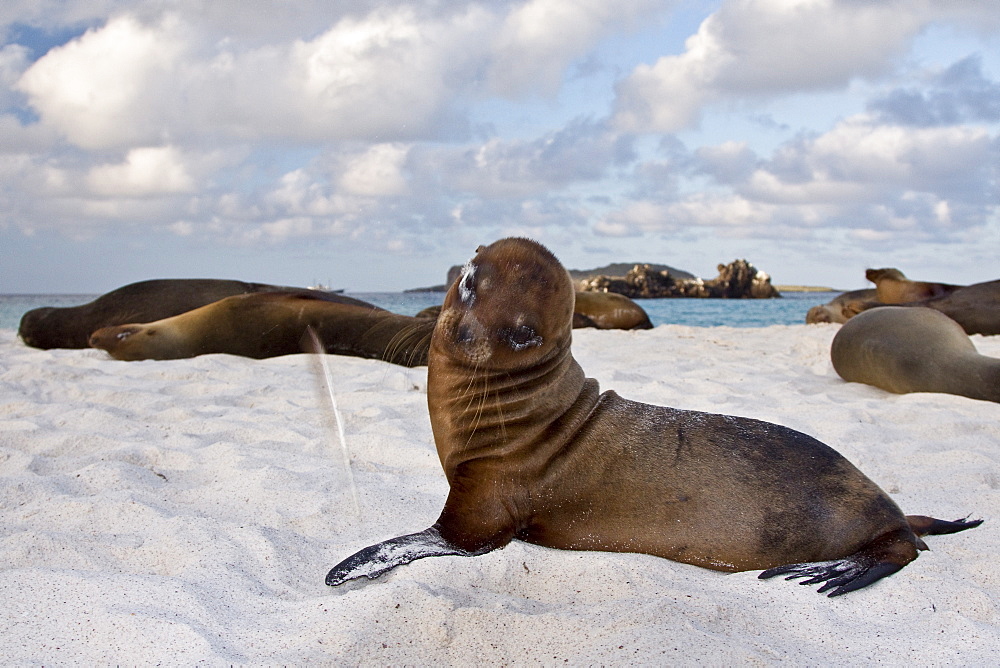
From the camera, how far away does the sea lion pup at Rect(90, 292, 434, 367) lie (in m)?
7.98

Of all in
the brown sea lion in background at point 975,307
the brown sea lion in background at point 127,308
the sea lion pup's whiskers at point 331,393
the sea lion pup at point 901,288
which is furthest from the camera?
the sea lion pup at point 901,288

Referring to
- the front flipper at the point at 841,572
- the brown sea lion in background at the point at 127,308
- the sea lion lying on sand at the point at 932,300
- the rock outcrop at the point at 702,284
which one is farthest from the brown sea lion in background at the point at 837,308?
the rock outcrop at the point at 702,284

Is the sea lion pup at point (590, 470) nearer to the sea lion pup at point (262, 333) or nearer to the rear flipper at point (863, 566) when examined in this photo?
the rear flipper at point (863, 566)

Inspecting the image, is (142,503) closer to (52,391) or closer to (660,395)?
(52,391)

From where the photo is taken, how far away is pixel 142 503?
3264 mm

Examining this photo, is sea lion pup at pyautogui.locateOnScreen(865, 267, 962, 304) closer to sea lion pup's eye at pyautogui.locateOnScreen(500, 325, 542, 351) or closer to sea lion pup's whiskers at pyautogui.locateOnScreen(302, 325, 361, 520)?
sea lion pup's whiskers at pyautogui.locateOnScreen(302, 325, 361, 520)

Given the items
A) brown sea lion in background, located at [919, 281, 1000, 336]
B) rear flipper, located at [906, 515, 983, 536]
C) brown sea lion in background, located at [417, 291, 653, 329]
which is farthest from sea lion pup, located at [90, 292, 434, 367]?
brown sea lion in background, located at [919, 281, 1000, 336]

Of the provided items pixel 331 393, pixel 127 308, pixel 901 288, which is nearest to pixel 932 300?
pixel 901 288

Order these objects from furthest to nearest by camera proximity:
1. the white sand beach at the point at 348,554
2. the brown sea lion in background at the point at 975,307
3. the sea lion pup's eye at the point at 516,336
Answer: the brown sea lion in background at the point at 975,307
the sea lion pup's eye at the point at 516,336
the white sand beach at the point at 348,554

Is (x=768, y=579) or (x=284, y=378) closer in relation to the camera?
(x=768, y=579)

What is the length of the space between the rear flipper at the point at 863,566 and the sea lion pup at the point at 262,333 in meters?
5.25

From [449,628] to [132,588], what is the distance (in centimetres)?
101

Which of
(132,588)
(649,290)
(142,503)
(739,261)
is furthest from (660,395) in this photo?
(739,261)

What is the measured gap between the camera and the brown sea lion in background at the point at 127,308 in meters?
9.39
